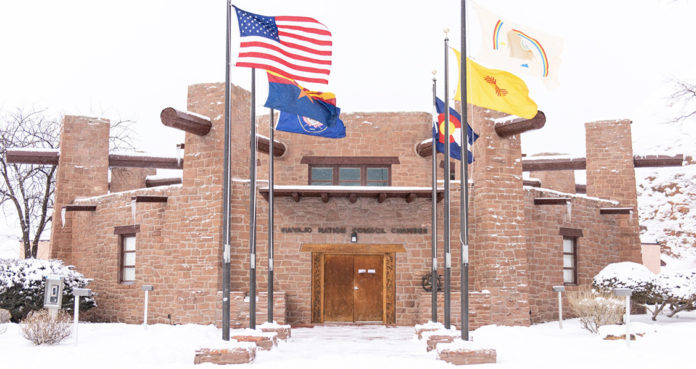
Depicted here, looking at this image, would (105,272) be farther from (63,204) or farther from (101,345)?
(101,345)

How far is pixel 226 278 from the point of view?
1002 centimetres

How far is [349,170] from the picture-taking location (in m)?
20.4

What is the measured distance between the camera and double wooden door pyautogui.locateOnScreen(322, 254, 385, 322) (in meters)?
17.3

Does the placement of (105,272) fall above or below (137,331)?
above

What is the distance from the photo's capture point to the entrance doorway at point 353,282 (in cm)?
1711

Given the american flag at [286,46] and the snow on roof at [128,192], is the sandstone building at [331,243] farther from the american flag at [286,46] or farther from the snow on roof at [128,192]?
the american flag at [286,46]

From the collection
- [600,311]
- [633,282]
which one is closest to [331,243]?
[600,311]

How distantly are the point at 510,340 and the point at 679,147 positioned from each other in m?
41.7

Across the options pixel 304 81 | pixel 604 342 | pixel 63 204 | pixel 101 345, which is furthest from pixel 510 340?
pixel 63 204

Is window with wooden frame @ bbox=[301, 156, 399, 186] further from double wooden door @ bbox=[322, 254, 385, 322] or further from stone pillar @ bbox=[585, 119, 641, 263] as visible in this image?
stone pillar @ bbox=[585, 119, 641, 263]

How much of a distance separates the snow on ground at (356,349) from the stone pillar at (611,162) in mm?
6053

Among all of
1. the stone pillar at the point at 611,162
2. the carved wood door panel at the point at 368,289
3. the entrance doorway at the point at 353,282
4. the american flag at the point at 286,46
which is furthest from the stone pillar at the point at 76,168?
the stone pillar at the point at 611,162

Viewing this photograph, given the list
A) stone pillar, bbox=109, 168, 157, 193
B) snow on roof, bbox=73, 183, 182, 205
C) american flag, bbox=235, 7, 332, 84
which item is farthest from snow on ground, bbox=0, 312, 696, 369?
stone pillar, bbox=109, 168, 157, 193

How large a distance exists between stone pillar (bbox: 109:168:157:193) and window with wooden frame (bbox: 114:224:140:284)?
700 centimetres
